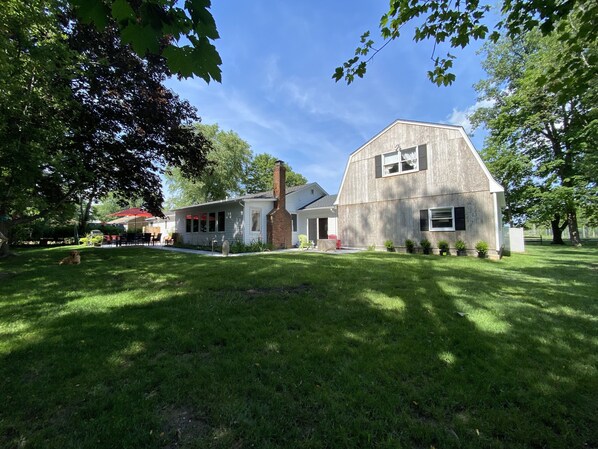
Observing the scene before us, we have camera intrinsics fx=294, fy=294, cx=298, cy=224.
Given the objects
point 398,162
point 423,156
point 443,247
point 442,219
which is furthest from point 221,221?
point 443,247

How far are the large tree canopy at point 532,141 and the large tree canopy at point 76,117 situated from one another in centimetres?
2051

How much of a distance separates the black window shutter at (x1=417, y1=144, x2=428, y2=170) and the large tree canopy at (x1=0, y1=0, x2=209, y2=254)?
33.9 feet

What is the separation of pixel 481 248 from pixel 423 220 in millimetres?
2793

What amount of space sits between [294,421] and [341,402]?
425mm

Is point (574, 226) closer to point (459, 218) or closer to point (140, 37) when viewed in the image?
point (459, 218)

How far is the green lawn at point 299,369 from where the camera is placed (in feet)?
6.69

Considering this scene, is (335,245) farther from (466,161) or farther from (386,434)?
(386,434)

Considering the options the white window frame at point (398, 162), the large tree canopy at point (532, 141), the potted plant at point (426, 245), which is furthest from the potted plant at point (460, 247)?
the large tree canopy at point (532, 141)

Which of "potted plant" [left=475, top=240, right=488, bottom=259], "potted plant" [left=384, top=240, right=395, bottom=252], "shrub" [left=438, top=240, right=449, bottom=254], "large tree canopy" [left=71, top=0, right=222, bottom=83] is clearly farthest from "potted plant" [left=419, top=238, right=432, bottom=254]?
"large tree canopy" [left=71, top=0, right=222, bottom=83]

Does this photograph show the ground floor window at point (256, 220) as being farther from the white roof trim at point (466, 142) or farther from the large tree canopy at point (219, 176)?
the large tree canopy at point (219, 176)

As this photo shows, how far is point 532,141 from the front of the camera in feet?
76.9

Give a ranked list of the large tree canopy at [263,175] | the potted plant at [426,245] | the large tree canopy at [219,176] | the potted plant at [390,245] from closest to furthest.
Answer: the potted plant at [426,245], the potted plant at [390,245], the large tree canopy at [219,176], the large tree canopy at [263,175]

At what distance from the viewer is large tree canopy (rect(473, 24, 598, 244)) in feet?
61.6

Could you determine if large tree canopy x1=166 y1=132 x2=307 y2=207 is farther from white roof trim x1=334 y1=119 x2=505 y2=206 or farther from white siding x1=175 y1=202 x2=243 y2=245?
white roof trim x1=334 y1=119 x2=505 y2=206
